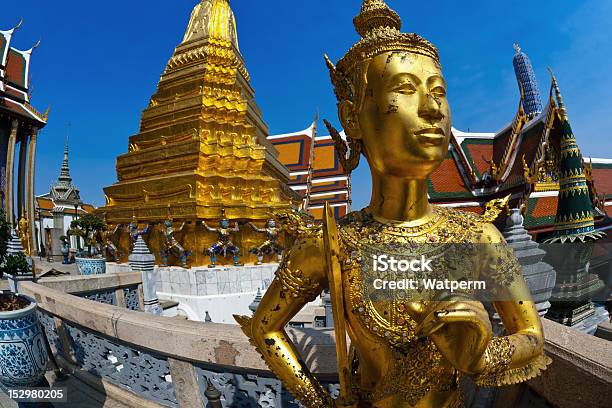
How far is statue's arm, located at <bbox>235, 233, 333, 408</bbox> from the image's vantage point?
1.38 meters

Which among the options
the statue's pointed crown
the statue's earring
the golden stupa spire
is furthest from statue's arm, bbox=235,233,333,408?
the golden stupa spire

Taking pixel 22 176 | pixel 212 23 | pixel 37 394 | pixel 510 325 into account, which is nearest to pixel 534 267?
pixel 510 325

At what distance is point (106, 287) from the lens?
6418 mm

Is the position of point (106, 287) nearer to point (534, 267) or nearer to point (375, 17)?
point (375, 17)

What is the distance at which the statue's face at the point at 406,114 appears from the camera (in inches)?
48.0

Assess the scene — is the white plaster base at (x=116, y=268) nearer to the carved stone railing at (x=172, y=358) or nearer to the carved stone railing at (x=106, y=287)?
the carved stone railing at (x=106, y=287)

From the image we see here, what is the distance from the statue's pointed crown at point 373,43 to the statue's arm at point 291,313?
0.72m

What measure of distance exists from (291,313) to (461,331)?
29.3 inches

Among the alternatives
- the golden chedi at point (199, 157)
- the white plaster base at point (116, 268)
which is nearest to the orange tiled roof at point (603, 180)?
the golden chedi at point (199, 157)

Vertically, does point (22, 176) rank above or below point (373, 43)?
above

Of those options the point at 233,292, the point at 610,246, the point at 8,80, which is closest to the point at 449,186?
the point at 610,246

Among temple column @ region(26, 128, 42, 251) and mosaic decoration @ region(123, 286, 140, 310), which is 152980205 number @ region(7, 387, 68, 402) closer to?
mosaic decoration @ region(123, 286, 140, 310)

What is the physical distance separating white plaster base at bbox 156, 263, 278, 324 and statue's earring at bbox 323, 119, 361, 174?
8173mm

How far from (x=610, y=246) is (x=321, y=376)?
22.6 ft
